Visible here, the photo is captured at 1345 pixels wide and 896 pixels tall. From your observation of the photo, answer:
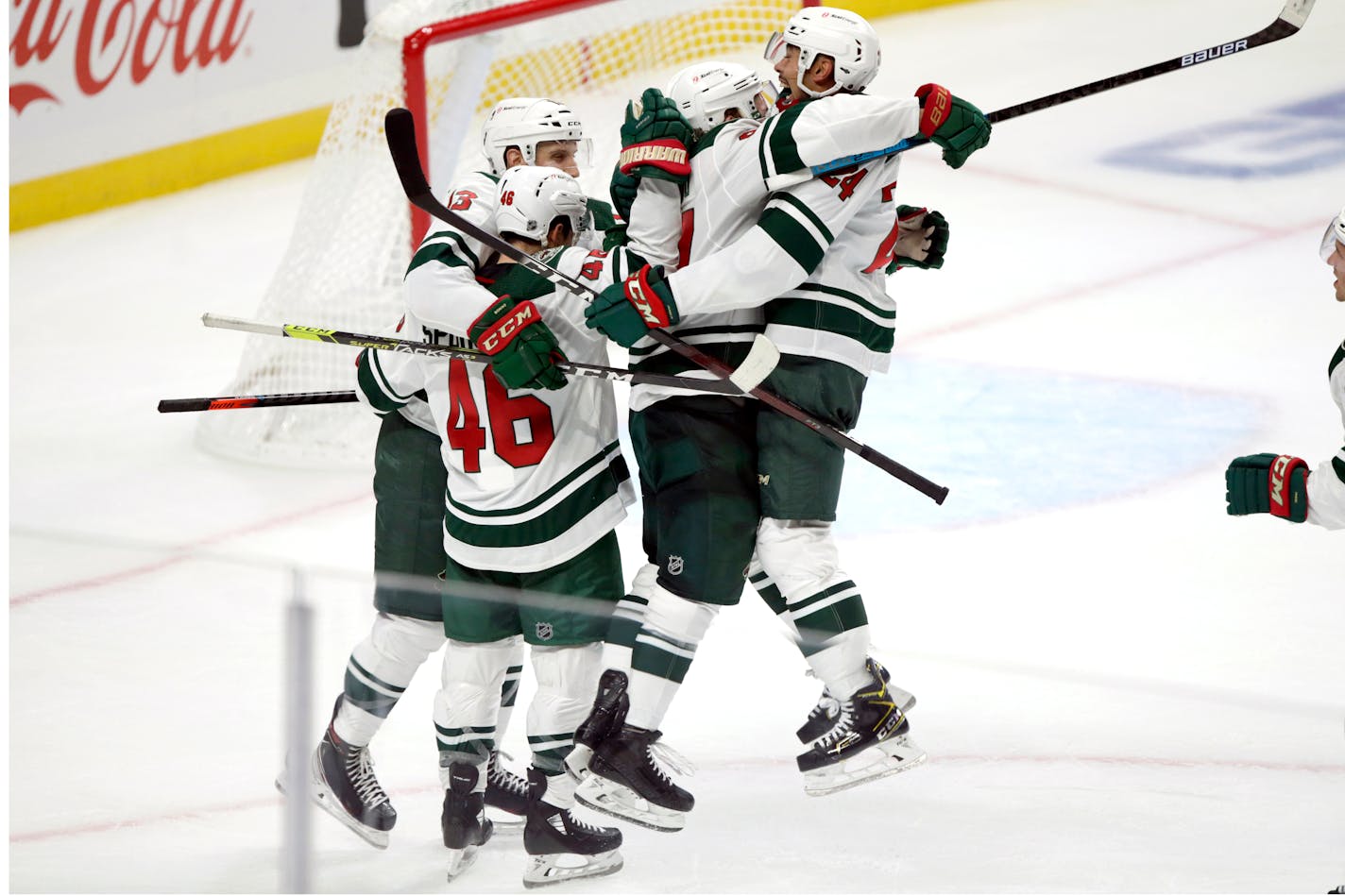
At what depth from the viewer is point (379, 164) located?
5.36 m

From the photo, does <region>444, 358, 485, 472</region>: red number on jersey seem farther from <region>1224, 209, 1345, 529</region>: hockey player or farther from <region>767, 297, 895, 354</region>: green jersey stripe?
<region>1224, 209, 1345, 529</region>: hockey player

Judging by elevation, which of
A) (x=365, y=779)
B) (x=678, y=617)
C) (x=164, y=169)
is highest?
(x=164, y=169)

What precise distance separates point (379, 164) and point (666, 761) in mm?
2873

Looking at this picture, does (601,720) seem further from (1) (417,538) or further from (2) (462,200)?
(2) (462,200)

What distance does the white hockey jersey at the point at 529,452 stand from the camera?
2.97 meters

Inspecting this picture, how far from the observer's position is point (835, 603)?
292 centimetres

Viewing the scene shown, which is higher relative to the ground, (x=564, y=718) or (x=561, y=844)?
(x=564, y=718)

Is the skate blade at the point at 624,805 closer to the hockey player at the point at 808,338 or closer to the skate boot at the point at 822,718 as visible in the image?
the hockey player at the point at 808,338

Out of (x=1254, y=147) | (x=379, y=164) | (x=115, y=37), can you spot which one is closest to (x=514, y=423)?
(x=379, y=164)

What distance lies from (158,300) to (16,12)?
1.11 m

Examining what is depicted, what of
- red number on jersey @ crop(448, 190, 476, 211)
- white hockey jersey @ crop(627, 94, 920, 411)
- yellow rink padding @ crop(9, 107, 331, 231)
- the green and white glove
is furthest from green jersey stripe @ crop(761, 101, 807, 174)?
yellow rink padding @ crop(9, 107, 331, 231)

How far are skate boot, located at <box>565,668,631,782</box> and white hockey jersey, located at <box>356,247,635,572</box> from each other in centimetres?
20

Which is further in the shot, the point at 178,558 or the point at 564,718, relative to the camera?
the point at 564,718

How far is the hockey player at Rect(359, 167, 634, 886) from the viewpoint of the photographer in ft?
9.49
